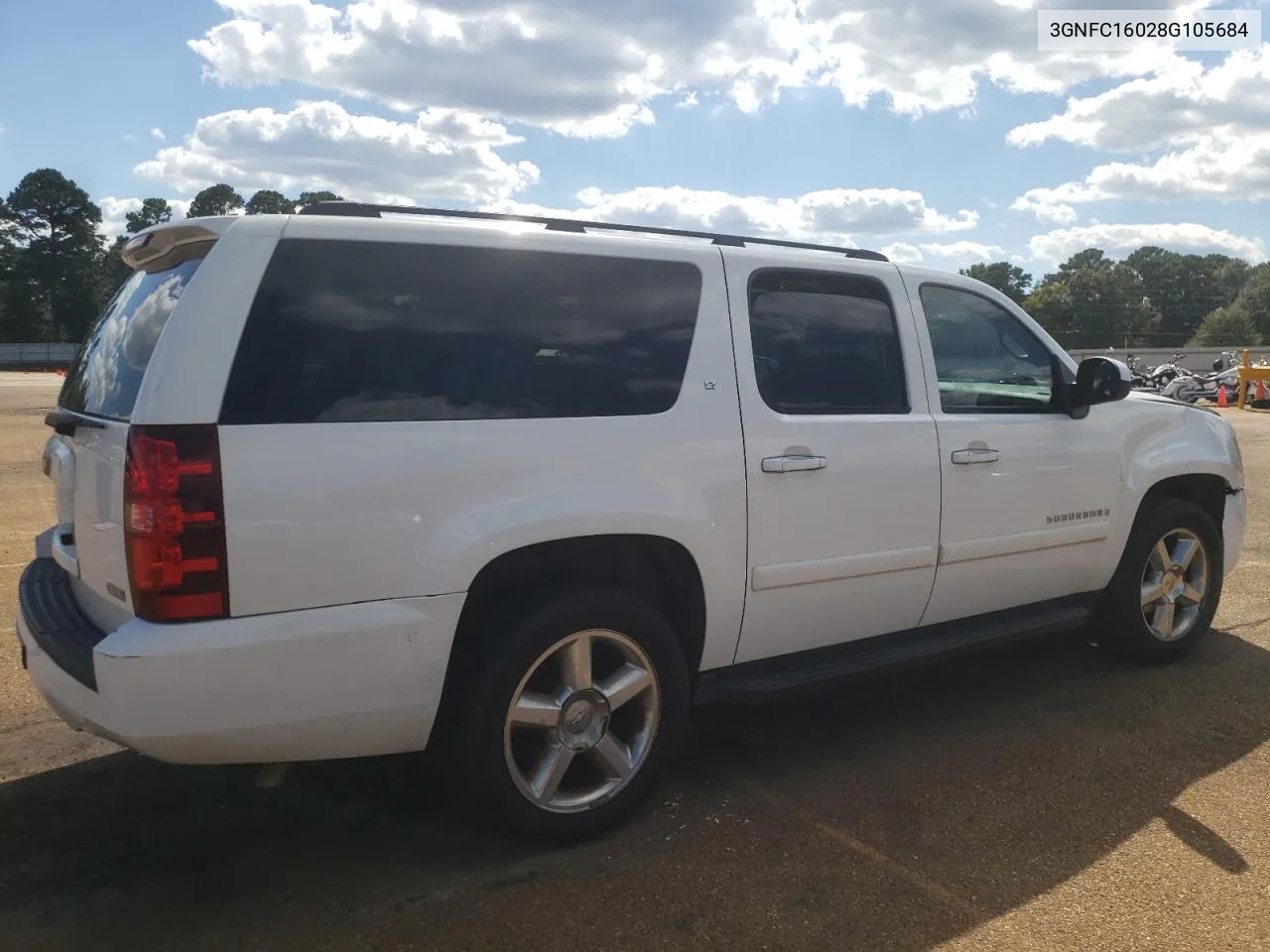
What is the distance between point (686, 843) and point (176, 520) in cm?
183

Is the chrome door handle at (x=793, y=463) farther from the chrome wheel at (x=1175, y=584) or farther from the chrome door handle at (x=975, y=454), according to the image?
Answer: the chrome wheel at (x=1175, y=584)

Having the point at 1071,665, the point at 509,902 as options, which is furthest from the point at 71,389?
the point at 1071,665

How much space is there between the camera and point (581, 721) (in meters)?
3.26

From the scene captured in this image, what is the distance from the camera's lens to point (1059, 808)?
3.57 metres

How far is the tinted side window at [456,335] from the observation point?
9.05 feet

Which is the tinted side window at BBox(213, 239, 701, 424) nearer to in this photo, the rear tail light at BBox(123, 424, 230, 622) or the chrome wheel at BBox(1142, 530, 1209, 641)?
the rear tail light at BBox(123, 424, 230, 622)

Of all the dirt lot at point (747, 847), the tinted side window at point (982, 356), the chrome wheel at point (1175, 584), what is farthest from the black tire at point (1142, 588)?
the tinted side window at point (982, 356)

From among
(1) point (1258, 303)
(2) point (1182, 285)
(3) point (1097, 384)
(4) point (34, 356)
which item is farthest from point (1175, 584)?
(2) point (1182, 285)

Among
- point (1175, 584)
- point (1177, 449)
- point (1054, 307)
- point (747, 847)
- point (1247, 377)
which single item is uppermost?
point (1054, 307)

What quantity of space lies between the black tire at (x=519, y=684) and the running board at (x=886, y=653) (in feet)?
0.92

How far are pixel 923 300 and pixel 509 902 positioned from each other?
283 cm

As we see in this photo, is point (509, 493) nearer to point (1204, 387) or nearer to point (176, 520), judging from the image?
point (176, 520)

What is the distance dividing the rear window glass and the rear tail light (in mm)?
291

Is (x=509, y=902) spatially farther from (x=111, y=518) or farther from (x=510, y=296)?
(x=510, y=296)
